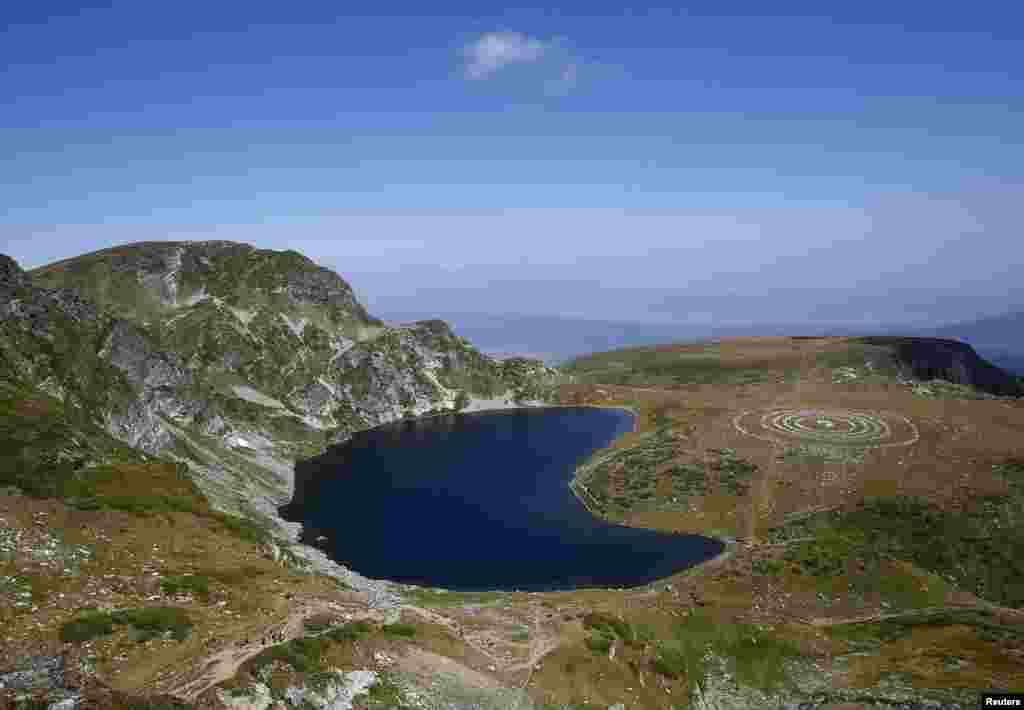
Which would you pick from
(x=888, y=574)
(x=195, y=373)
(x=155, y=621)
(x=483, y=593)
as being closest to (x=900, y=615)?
(x=888, y=574)

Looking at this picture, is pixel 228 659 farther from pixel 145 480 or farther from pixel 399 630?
pixel 145 480

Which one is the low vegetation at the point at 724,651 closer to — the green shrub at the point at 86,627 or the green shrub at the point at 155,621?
the green shrub at the point at 155,621

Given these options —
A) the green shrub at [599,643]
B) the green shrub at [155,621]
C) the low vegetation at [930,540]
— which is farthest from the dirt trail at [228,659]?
the low vegetation at [930,540]

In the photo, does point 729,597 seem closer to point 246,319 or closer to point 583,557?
point 583,557

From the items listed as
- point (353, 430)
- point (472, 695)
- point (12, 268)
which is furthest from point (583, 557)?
point (12, 268)

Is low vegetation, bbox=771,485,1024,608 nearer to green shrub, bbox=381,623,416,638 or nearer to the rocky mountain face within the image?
green shrub, bbox=381,623,416,638

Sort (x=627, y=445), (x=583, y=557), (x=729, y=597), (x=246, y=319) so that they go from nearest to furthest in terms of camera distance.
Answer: (x=729, y=597), (x=583, y=557), (x=627, y=445), (x=246, y=319)
